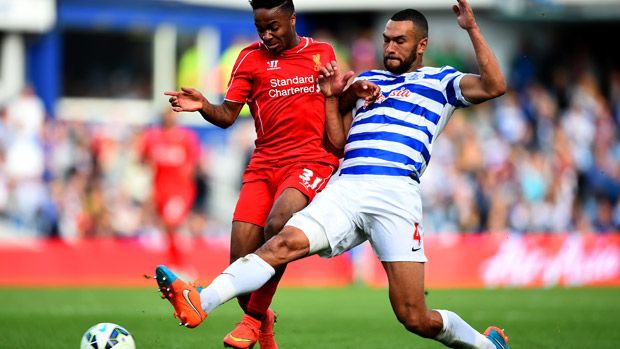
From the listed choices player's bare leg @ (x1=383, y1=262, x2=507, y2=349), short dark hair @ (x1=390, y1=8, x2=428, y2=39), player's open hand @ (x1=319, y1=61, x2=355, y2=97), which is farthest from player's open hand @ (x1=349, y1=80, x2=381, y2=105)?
player's bare leg @ (x1=383, y1=262, x2=507, y2=349)

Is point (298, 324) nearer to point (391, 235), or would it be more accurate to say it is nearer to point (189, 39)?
point (391, 235)

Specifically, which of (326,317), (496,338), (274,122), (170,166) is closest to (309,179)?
(274,122)

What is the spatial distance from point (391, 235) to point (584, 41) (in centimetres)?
1883

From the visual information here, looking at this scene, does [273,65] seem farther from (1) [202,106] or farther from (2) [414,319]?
(2) [414,319]

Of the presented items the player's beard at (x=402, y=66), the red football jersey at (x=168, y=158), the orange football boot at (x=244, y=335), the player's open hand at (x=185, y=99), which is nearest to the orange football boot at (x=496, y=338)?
the orange football boot at (x=244, y=335)

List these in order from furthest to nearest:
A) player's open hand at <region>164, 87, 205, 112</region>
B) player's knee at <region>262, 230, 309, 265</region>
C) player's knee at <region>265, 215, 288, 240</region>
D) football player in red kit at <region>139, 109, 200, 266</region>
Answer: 1. football player in red kit at <region>139, 109, 200, 266</region>
2. player's knee at <region>265, 215, 288, 240</region>
3. player's open hand at <region>164, 87, 205, 112</region>
4. player's knee at <region>262, 230, 309, 265</region>

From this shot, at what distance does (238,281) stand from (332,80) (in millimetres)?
1927

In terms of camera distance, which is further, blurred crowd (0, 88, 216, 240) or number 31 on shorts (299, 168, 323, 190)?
blurred crowd (0, 88, 216, 240)

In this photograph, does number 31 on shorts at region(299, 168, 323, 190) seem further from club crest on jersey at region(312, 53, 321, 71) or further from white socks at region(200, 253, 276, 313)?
white socks at region(200, 253, 276, 313)

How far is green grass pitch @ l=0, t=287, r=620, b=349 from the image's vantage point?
412 inches

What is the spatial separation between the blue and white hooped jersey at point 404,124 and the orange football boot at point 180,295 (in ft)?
5.65

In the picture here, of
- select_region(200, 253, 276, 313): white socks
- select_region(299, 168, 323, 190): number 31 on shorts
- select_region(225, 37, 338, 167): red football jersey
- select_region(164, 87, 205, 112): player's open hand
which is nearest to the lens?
select_region(200, 253, 276, 313): white socks

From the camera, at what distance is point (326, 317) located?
13.2 metres

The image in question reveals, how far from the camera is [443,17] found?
25375 mm
